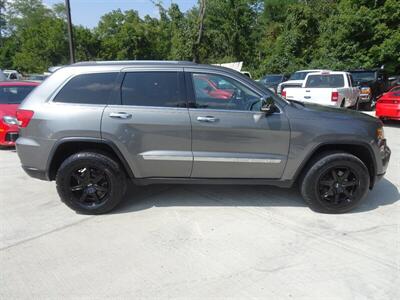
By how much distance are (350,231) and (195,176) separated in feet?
6.08

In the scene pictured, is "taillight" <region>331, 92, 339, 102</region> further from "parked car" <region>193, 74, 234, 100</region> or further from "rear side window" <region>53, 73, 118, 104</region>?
"rear side window" <region>53, 73, 118, 104</region>

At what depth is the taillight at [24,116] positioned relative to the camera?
157 inches

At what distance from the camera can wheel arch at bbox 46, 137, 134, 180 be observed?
3949 millimetres

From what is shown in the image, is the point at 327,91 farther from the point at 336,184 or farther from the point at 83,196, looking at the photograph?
the point at 83,196

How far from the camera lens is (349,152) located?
4.25 m

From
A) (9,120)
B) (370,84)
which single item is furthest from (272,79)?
(9,120)

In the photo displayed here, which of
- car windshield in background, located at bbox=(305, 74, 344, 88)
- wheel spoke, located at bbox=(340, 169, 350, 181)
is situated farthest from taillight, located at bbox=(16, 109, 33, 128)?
car windshield in background, located at bbox=(305, 74, 344, 88)

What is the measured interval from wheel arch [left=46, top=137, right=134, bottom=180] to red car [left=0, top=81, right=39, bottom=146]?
300 centimetres

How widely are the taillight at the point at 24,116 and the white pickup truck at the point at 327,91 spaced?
324 inches

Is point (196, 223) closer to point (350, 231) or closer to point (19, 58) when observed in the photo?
point (350, 231)

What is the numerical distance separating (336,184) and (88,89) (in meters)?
3.18

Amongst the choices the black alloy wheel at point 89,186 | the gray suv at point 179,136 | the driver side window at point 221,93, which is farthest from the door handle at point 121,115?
the driver side window at point 221,93

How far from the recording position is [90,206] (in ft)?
13.5

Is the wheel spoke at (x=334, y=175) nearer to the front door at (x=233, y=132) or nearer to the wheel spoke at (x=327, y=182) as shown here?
the wheel spoke at (x=327, y=182)
